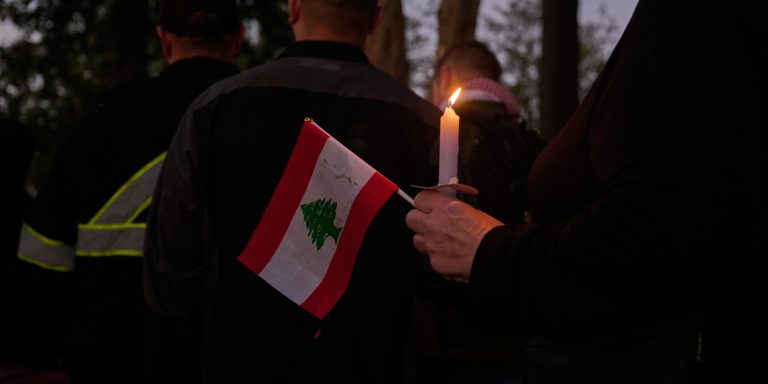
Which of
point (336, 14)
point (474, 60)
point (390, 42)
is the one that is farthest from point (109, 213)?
point (390, 42)

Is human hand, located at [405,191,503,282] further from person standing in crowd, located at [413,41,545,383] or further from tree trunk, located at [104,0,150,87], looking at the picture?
tree trunk, located at [104,0,150,87]

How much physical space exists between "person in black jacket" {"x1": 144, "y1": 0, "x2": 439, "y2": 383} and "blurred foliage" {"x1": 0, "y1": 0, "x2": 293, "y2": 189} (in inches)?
510

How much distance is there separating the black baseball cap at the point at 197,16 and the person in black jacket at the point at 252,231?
715 mm

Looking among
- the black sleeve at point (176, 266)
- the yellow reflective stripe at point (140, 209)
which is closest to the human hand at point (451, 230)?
the black sleeve at point (176, 266)

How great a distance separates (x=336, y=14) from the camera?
274 cm

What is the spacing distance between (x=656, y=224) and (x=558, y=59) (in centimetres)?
512

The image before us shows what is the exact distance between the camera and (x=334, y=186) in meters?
1.94

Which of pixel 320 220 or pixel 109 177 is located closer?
pixel 320 220

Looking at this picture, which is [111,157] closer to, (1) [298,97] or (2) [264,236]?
(1) [298,97]

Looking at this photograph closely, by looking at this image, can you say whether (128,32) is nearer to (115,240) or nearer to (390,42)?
(390,42)

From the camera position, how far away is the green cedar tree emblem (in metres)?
1.98

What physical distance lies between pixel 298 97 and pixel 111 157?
35.6 inches

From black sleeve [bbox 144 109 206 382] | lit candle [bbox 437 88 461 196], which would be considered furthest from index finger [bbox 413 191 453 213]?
black sleeve [bbox 144 109 206 382]

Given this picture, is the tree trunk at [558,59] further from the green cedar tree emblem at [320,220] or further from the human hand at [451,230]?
the human hand at [451,230]
